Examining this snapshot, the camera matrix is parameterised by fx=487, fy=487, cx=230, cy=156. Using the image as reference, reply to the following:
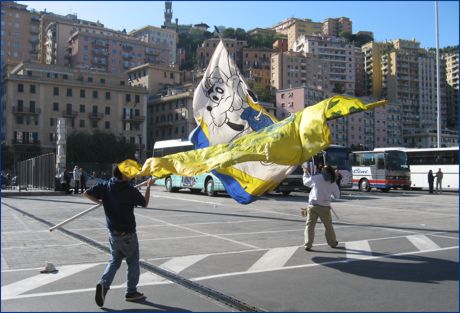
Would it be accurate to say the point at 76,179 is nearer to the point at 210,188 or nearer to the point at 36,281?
the point at 210,188

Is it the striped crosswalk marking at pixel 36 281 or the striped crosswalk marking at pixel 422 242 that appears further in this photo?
the striped crosswalk marking at pixel 422 242

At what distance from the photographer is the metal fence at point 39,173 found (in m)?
32.8

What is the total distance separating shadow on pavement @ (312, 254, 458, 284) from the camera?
8.36 metres

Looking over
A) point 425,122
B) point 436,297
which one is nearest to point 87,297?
point 436,297

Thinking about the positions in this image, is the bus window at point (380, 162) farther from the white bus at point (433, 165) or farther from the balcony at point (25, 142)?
the balcony at point (25, 142)

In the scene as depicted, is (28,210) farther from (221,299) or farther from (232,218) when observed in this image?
(221,299)

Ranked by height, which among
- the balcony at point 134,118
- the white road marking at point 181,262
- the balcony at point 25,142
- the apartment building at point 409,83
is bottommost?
the white road marking at point 181,262

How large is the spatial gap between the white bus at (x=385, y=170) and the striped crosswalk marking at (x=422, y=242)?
1030 inches

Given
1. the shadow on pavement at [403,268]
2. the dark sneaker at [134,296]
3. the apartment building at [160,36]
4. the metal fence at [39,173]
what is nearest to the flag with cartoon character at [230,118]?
the shadow on pavement at [403,268]

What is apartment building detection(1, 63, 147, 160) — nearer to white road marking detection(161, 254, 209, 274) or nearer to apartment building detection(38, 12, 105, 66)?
apartment building detection(38, 12, 105, 66)

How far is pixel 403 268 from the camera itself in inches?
360

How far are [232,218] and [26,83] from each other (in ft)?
283

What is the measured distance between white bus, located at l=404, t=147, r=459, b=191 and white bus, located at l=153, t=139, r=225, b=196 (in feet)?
65.2

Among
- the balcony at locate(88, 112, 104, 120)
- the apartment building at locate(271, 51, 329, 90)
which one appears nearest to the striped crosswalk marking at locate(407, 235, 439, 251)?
the balcony at locate(88, 112, 104, 120)
